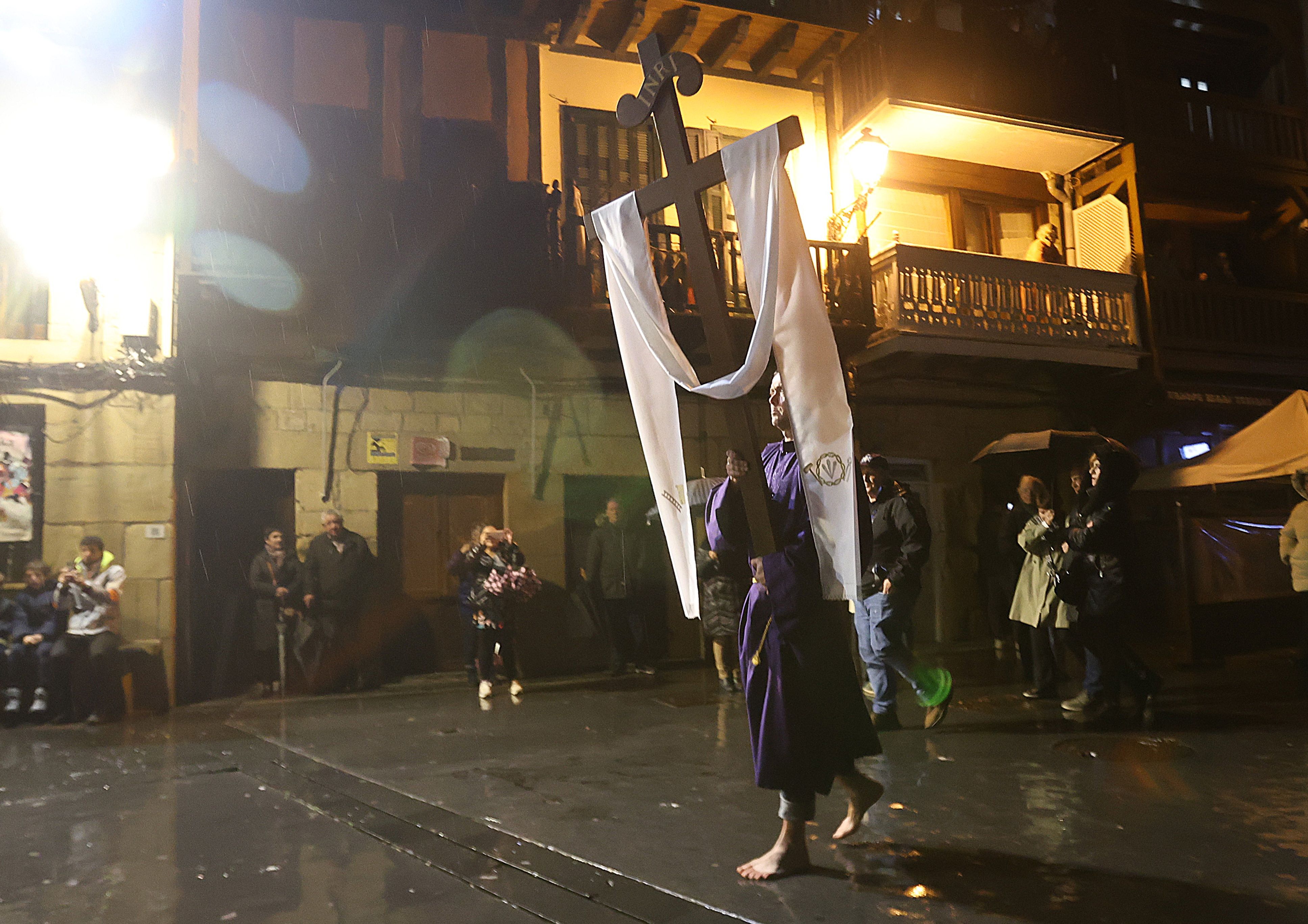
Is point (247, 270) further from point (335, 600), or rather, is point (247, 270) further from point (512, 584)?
point (512, 584)

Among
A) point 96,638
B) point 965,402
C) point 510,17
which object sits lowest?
point 96,638

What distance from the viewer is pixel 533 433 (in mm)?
12297

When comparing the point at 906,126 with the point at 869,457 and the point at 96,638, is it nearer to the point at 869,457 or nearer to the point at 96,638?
the point at 869,457

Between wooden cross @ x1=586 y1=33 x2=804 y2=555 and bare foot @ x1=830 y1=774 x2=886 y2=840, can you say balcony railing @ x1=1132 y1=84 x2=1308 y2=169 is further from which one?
bare foot @ x1=830 y1=774 x2=886 y2=840

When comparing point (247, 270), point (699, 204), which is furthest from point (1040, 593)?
point (247, 270)

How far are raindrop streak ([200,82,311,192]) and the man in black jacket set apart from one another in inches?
334

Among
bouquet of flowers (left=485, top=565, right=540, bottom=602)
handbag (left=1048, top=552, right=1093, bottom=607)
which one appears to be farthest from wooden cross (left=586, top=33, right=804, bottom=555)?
bouquet of flowers (left=485, top=565, right=540, bottom=602)

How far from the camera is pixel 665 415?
4.23m

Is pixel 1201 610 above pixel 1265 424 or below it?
below

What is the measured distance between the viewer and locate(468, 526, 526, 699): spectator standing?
372 inches

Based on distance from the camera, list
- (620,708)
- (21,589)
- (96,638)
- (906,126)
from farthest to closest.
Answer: (906,126) → (21,589) → (96,638) → (620,708)

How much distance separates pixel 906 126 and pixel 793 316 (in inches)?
434

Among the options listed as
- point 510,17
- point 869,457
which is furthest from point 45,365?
point 869,457

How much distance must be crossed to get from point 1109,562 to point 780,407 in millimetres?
3898
